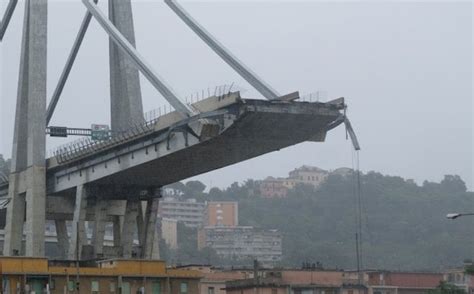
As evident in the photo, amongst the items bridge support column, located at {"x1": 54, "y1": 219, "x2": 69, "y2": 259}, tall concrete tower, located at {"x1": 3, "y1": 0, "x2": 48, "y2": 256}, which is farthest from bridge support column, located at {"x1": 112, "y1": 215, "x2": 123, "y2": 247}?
tall concrete tower, located at {"x1": 3, "y1": 0, "x2": 48, "y2": 256}

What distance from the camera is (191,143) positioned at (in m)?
72.1

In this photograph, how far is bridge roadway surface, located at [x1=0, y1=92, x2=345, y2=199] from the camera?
68812 millimetres

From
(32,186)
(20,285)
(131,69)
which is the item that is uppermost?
(131,69)

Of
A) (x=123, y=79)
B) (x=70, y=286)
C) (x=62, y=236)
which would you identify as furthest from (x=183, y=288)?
(x=62, y=236)

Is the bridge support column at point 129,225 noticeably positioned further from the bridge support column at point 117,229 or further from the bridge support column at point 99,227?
the bridge support column at point 117,229

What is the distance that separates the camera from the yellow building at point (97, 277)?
6712 centimetres

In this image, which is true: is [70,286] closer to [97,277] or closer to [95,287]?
[95,287]

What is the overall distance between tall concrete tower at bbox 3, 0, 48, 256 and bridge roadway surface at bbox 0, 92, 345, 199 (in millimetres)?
1377

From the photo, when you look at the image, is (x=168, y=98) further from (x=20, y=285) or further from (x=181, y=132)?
(x=20, y=285)

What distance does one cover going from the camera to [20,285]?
66750 millimetres

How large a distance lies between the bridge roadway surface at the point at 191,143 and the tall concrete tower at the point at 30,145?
1377mm

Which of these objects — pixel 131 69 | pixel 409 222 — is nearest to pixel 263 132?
pixel 131 69

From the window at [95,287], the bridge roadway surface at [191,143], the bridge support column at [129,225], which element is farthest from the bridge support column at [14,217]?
the window at [95,287]

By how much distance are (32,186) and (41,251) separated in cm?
481
